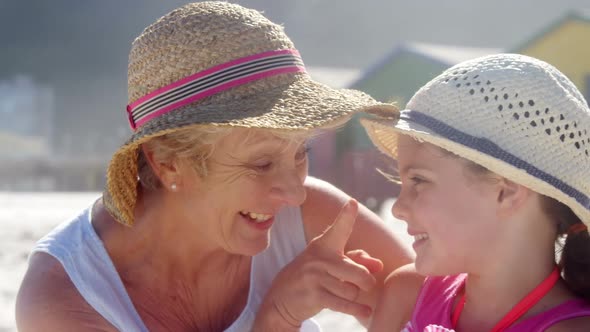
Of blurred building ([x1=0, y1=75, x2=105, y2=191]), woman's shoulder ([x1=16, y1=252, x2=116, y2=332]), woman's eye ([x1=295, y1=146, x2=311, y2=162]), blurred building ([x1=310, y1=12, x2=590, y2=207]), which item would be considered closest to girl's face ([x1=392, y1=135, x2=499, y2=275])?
woman's eye ([x1=295, y1=146, x2=311, y2=162])

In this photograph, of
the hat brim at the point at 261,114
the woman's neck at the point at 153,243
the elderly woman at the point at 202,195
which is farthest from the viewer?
the woman's neck at the point at 153,243

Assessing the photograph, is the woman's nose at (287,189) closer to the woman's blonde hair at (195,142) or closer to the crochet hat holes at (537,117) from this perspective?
the woman's blonde hair at (195,142)

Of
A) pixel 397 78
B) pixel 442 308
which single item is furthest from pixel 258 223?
pixel 397 78

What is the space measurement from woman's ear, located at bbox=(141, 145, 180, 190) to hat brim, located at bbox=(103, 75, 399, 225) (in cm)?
5

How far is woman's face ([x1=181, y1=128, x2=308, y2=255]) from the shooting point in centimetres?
208

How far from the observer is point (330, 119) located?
2002 millimetres

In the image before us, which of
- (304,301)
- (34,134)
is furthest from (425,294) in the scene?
(34,134)

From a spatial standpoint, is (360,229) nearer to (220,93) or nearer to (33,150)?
(220,93)

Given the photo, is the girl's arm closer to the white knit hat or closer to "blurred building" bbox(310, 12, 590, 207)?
the white knit hat

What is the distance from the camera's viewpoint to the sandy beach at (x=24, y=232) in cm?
427

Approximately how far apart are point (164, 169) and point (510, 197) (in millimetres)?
1005

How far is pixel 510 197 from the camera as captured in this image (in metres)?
1.80

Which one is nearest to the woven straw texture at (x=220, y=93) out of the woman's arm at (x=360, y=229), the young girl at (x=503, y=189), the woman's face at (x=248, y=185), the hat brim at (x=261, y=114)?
the hat brim at (x=261, y=114)

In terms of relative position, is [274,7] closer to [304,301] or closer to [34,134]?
[34,134]
